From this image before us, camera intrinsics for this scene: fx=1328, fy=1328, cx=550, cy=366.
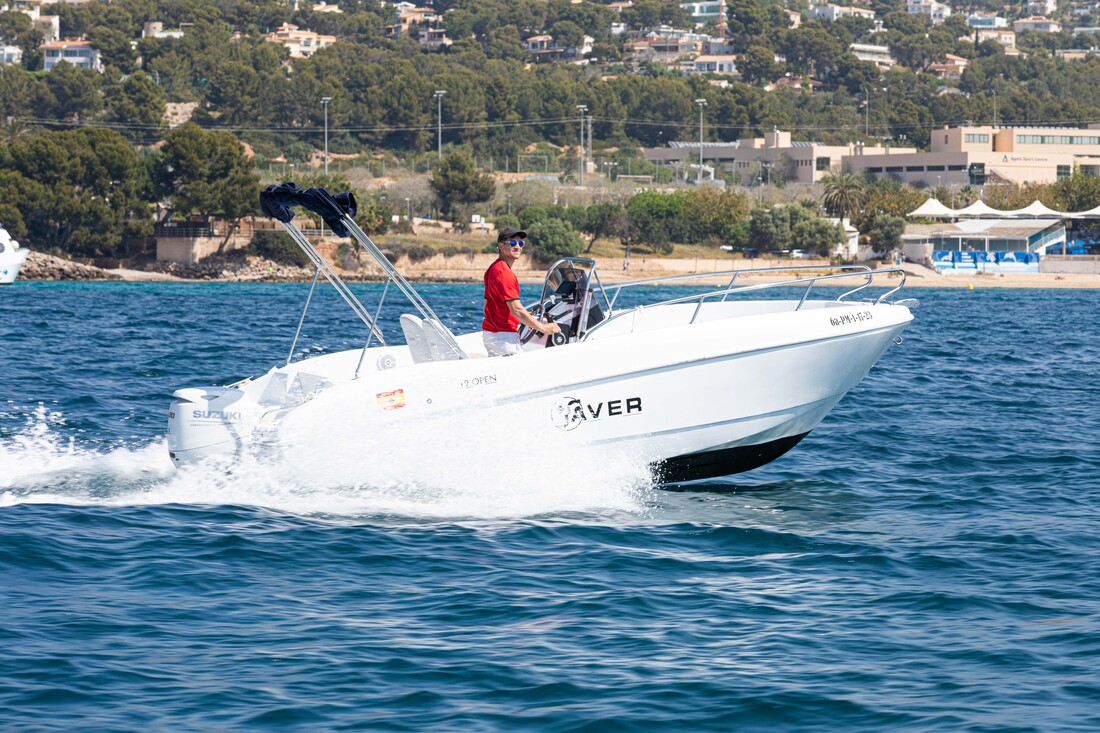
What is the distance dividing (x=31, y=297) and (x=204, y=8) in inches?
5626

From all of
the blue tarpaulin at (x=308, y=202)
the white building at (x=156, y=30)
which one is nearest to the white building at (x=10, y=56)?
the white building at (x=156, y=30)

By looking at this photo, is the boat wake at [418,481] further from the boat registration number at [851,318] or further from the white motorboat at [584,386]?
the boat registration number at [851,318]

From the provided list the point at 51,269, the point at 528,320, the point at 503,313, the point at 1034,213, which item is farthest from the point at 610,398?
the point at 1034,213

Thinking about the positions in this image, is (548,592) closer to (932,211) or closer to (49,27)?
(932,211)

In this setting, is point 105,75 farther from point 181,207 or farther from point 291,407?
point 291,407

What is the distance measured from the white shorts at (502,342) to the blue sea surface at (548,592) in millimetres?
729

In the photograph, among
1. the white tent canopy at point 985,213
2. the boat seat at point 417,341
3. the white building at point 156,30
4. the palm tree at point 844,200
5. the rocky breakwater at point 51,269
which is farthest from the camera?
the white building at point 156,30

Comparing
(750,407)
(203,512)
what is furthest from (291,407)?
(750,407)

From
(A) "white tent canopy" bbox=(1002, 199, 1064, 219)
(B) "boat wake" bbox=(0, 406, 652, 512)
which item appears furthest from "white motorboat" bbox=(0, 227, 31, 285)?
(A) "white tent canopy" bbox=(1002, 199, 1064, 219)

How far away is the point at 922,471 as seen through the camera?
12953 millimetres

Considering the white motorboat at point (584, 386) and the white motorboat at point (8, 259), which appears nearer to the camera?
the white motorboat at point (584, 386)

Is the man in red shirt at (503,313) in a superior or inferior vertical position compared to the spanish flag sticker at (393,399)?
superior

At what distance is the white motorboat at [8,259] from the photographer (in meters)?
63.2

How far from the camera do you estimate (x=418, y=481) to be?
1043 cm
